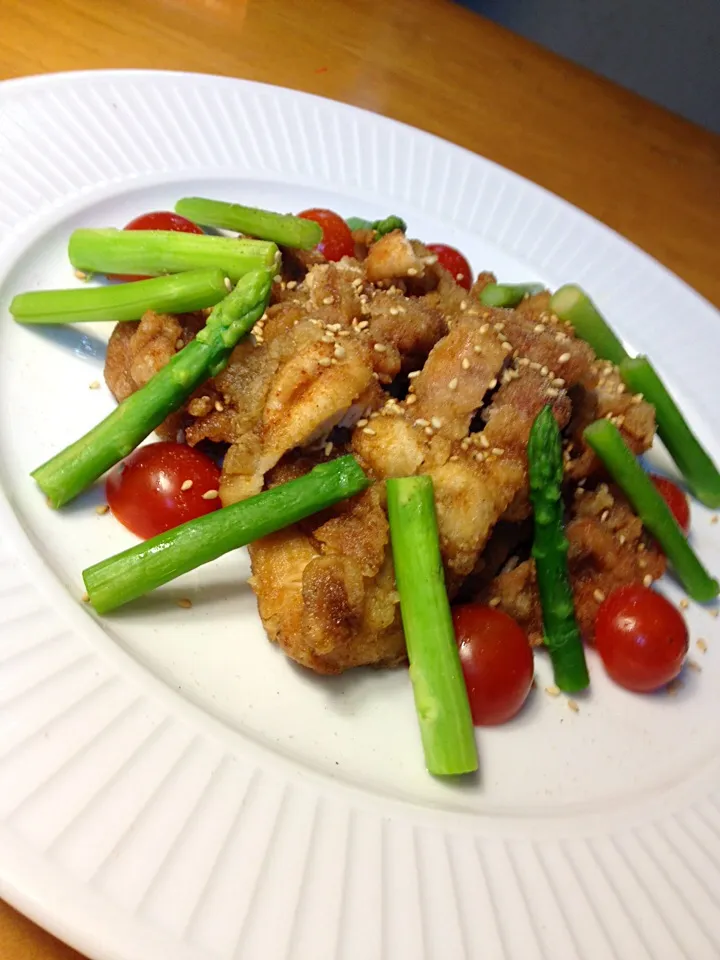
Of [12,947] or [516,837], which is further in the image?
[516,837]

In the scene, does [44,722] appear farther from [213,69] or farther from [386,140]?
[213,69]

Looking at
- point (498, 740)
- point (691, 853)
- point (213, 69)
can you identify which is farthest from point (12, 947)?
point (213, 69)

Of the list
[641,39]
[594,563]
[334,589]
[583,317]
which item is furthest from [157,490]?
[641,39]

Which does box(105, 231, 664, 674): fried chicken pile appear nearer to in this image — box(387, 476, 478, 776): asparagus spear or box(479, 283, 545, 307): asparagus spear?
box(387, 476, 478, 776): asparagus spear

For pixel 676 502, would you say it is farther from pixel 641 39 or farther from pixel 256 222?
pixel 641 39

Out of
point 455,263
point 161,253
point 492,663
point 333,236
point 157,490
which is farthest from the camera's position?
point 455,263

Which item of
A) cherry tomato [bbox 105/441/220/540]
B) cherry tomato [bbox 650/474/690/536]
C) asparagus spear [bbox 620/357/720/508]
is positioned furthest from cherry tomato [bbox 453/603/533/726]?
asparagus spear [bbox 620/357/720/508]
